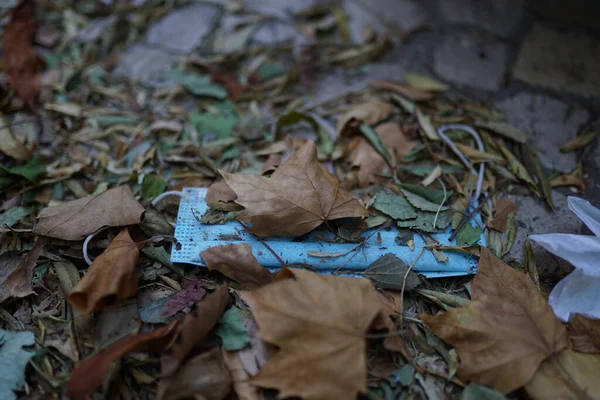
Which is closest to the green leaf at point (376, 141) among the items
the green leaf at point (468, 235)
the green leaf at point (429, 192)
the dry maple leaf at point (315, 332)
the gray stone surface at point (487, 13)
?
the green leaf at point (429, 192)

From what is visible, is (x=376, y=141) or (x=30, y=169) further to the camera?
(x=376, y=141)

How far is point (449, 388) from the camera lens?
1148 millimetres

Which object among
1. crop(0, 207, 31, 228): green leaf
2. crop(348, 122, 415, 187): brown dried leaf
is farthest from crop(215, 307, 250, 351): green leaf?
crop(0, 207, 31, 228): green leaf

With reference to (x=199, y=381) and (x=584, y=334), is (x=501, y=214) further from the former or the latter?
(x=199, y=381)

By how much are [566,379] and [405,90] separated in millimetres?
1185

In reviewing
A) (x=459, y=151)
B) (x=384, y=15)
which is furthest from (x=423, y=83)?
(x=384, y=15)

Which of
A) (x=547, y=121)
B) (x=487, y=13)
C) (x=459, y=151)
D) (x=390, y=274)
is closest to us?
(x=390, y=274)

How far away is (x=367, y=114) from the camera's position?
5.85 ft

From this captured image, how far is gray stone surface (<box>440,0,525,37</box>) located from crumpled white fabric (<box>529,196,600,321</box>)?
1253 mm

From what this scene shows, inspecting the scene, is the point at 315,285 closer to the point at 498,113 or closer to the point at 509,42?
the point at 498,113

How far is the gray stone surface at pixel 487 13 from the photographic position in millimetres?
2156

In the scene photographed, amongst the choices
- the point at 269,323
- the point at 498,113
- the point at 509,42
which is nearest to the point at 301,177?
the point at 269,323

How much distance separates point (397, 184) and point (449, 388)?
2.14 feet

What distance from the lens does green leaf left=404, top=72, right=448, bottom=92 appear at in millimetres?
1908
